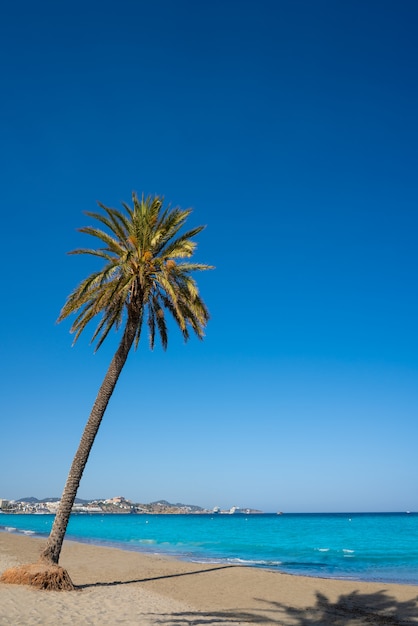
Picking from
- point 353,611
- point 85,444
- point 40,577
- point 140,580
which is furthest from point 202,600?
point 85,444

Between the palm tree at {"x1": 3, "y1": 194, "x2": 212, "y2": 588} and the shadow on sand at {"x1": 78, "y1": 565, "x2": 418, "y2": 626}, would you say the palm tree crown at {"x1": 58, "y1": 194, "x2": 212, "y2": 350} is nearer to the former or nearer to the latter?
the palm tree at {"x1": 3, "y1": 194, "x2": 212, "y2": 588}

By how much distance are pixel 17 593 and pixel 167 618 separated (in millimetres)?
4407

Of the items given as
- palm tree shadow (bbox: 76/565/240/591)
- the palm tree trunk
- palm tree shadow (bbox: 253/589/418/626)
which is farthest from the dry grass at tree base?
palm tree shadow (bbox: 253/589/418/626)

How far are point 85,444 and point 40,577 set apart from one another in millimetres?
4247

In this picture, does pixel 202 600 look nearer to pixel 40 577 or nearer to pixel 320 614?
pixel 320 614

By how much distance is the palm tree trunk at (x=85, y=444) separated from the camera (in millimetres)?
16828

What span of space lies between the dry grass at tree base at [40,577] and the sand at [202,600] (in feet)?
1.50

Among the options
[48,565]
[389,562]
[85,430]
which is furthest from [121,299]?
[389,562]

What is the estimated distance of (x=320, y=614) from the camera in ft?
54.6

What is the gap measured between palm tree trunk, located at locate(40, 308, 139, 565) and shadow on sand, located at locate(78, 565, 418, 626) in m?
2.14

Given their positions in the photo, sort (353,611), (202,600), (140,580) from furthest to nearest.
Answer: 1. (140,580)
2. (202,600)
3. (353,611)

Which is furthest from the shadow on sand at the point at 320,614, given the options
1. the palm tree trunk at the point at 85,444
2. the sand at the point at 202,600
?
the palm tree trunk at the point at 85,444

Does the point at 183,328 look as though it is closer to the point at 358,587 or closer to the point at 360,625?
the point at 360,625

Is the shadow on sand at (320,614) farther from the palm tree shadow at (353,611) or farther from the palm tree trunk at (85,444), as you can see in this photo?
the palm tree trunk at (85,444)
